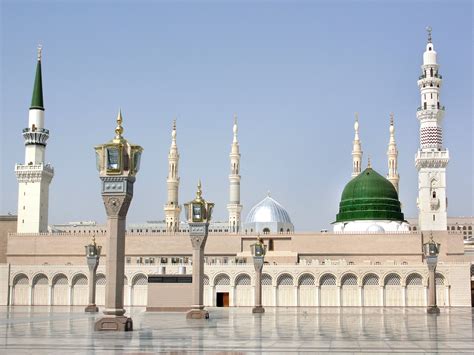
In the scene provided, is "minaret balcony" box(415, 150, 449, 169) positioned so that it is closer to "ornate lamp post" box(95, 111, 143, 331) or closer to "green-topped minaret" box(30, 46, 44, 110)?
"green-topped minaret" box(30, 46, 44, 110)

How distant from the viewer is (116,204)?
62.0 feet

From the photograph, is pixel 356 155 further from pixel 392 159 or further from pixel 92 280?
pixel 92 280

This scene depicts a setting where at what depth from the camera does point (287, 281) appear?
47781 millimetres

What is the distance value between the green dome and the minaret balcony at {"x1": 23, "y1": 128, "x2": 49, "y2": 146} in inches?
1037

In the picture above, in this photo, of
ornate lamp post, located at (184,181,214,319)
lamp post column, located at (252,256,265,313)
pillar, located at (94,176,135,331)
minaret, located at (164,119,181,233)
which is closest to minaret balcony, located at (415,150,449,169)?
minaret, located at (164,119,181,233)

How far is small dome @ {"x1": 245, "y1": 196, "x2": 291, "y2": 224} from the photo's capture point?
60.0 metres

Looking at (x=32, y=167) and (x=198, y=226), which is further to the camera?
(x=32, y=167)

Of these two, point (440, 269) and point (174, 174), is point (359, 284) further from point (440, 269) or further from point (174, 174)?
point (174, 174)

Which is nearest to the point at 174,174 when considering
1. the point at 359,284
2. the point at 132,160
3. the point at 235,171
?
the point at 235,171

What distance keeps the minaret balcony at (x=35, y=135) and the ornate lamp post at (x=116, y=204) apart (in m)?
41.9

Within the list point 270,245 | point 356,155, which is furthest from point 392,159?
point 270,245

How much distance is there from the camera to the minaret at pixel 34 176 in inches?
2290

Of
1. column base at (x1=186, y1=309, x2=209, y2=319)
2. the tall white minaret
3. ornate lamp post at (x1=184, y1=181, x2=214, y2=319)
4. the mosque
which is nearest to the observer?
column base at (x1=186, y1=309, x2=209, y2=319)

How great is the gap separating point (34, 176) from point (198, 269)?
117ft
